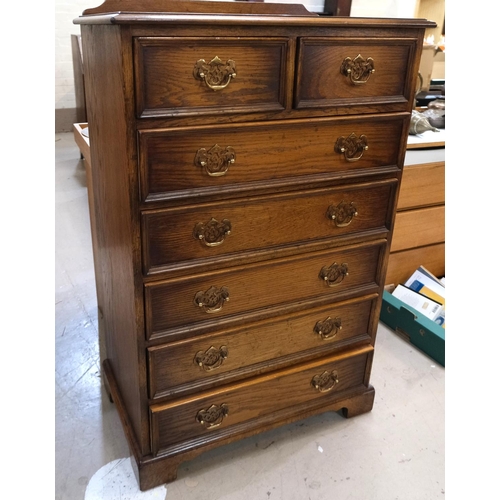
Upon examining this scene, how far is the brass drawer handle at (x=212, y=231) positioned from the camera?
3.67 feet

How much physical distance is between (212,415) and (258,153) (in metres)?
0.73

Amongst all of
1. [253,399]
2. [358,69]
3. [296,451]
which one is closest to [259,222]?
[358,69]

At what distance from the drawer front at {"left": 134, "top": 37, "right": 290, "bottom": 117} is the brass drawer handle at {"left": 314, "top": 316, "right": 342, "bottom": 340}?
0.65 m

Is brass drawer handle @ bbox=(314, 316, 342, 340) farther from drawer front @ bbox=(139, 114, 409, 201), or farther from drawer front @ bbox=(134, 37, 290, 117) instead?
drawer front @ bbox=(134, 37, 290, 117)

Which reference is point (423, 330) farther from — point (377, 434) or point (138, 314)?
point (138, 314)

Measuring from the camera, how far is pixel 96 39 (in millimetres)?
1095

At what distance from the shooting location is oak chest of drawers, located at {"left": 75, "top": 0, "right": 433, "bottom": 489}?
0.99 meters

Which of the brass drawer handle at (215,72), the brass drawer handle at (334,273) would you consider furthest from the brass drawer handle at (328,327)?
the brass drawer handle at (215,72)

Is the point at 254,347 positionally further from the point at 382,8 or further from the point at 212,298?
the point at 382,8

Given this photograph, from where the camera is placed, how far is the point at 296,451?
1.52 m

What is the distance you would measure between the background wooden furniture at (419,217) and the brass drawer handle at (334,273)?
0.78 m

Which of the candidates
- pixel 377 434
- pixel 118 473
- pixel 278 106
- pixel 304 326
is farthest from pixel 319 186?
pixel 118 473

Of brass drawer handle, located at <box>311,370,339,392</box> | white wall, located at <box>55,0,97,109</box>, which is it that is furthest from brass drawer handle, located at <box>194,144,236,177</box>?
white wall, located at <box>55,0,97,109</box>

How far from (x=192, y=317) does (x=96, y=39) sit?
668 millimetres
